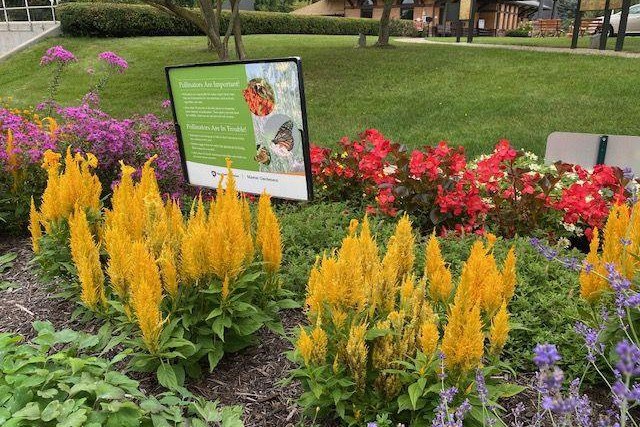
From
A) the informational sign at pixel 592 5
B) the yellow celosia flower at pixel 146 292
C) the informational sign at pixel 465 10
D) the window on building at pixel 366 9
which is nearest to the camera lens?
the yellow celosia flower at pixel 146 292

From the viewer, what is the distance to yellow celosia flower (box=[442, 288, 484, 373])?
196 centimetres

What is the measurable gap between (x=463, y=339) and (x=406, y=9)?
160 ft

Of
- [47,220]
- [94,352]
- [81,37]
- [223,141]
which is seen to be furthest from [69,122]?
[81,37]

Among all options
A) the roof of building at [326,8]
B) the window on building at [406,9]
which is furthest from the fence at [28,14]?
the window on building at [406,9]

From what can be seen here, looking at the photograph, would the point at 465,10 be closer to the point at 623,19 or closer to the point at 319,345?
the point at 623,19

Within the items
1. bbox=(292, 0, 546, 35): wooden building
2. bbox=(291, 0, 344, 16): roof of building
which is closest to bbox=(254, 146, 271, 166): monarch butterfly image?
bbox=(292, 0, 546, 35): wooden building

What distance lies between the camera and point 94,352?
9.10ft

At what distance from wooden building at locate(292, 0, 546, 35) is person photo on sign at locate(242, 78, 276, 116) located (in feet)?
118

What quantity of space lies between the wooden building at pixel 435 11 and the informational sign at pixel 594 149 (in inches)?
1357

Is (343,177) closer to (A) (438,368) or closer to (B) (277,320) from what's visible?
(B) (277,320)

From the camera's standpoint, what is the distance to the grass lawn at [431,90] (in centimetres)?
898

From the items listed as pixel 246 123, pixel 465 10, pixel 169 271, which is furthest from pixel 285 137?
pixel 465 10

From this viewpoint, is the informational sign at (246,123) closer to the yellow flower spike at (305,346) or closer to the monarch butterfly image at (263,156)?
the monarch butterfly image at (263,156)

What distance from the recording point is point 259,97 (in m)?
4.20
